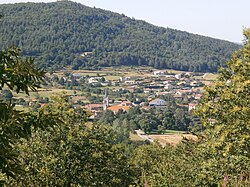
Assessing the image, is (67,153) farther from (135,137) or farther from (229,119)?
(135,137)

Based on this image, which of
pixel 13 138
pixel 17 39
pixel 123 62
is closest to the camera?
pixel 13 138

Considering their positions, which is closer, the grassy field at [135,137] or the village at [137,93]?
the grassy field at [135,137]

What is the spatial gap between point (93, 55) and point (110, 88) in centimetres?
4420

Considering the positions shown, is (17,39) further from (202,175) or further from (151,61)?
(202,175)

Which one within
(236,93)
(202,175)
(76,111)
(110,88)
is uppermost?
(236,93)

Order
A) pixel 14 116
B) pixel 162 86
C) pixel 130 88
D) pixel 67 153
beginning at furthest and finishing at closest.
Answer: pixel 162 86, pixel 130 88, pixel 67 153, pixel 14 116

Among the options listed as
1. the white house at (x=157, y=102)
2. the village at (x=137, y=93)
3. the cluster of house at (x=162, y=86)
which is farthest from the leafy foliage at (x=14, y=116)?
the white house at (x=157, y=102)

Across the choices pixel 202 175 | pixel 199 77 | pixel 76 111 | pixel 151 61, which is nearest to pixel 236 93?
pixel 202 175

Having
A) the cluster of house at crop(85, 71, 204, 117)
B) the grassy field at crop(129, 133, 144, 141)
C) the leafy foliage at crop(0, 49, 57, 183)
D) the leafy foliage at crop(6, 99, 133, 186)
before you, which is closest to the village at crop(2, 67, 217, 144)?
the cluster of house at crop(85, 71, 204, 117)

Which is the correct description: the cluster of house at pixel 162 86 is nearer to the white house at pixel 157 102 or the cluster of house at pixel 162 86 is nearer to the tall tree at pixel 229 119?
the white house at pixel 157 102

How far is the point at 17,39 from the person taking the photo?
162 m

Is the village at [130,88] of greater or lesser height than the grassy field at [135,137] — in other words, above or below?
above

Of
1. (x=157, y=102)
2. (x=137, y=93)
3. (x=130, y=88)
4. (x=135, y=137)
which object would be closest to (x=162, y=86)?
(x=137, y=93)

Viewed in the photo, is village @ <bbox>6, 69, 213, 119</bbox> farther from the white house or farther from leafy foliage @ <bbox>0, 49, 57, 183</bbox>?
leafy foliage @ <bbox>0, 49, 57, 183</bbox>
